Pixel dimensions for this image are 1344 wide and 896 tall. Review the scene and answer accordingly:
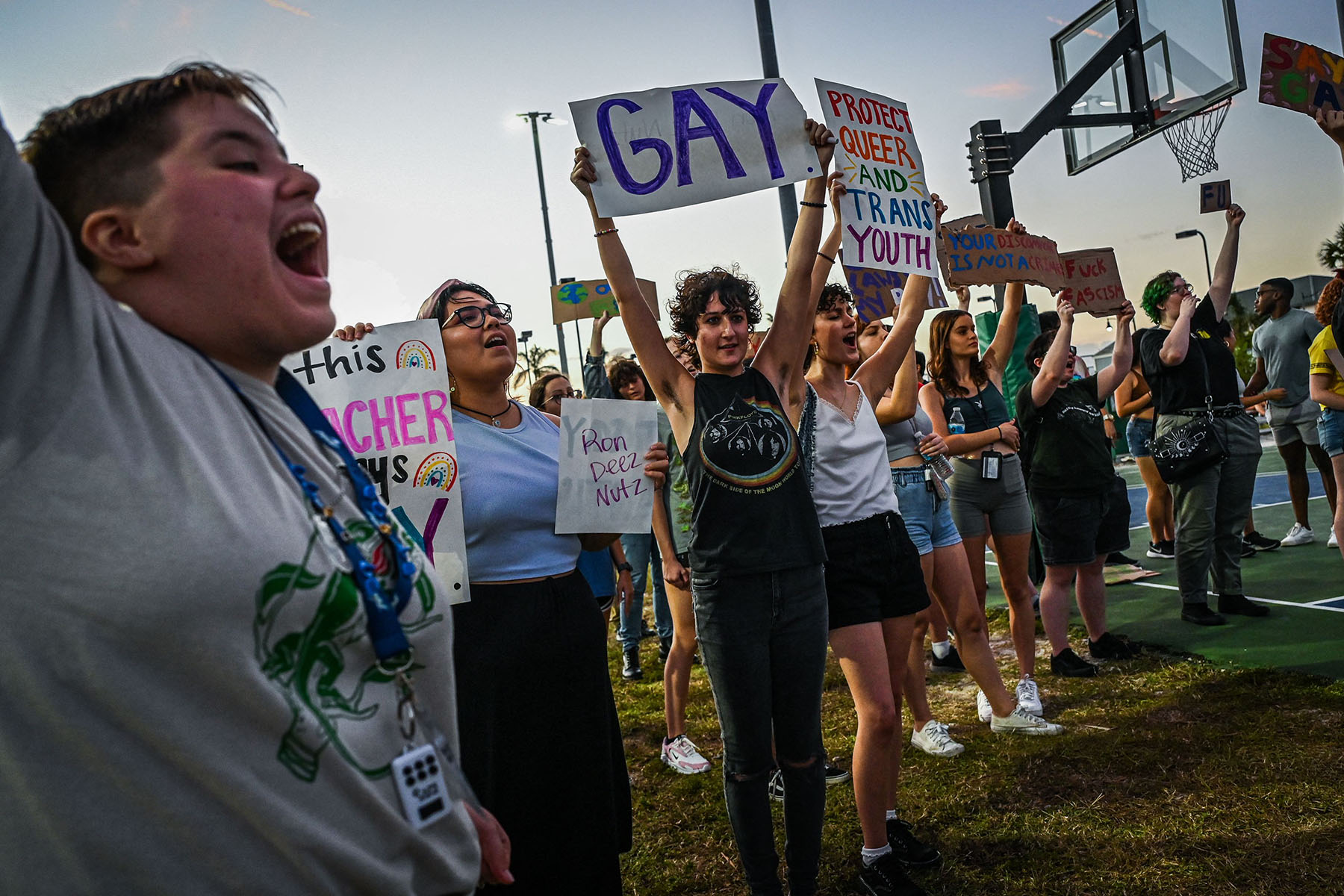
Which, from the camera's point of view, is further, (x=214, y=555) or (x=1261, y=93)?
(x=1261, y=93)

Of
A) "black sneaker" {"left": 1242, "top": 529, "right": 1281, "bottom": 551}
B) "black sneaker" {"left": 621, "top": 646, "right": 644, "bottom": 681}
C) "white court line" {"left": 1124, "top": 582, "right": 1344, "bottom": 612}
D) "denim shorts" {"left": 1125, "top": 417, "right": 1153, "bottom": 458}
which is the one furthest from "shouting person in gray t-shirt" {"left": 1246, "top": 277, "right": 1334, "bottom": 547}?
"black sneaker" {"left": 621, "top": 646, "right": 644, "bottom": 681}

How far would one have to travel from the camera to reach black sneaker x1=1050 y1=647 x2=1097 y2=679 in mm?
5129

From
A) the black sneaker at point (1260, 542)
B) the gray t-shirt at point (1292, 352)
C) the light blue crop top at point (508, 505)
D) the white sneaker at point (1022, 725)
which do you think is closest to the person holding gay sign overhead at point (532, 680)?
the light blue crop top at point (508, 505)

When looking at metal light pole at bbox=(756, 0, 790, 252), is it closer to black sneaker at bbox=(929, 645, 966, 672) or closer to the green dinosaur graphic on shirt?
black sneaker at bbox=(929, 645, 966, 672)

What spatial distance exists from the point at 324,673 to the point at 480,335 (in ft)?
5.86

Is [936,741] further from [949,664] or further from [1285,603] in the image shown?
[1285,603]

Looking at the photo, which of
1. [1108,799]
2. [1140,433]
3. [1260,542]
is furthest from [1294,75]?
[1260,542]

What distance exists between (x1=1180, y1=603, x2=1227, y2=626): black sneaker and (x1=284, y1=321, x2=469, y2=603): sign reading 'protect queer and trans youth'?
5.27m

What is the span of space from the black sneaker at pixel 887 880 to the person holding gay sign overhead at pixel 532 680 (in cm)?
99

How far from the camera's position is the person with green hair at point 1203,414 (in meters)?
5.73

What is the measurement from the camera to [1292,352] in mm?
7562

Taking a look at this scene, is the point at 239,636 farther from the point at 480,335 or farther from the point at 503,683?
the point at 480,335

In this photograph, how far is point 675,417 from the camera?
299 centimetres

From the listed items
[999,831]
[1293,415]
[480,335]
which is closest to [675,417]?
[480,335]
